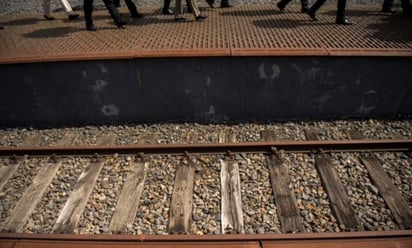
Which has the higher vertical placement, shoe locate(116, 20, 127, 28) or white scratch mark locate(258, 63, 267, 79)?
shoe locate(116, 20, 127, 28)

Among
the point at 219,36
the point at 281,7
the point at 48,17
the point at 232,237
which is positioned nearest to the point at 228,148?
the point at 232,237

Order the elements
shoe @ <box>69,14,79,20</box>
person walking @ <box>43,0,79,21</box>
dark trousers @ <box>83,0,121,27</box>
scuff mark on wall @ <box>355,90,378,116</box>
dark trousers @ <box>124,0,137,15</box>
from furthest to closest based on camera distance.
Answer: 1. shoe @ <box>69,14,79,20</box>
2. person walking @ <box>43,0,79,21</box>
3. dark trousers @ <box>124,0,137,15</box>
4. dark trousers @ <box>83,0,121,27</box>
5. scuff mark on wall @ <box>355,90,378,116</box>

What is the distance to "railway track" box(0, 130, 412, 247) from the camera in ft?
11.0

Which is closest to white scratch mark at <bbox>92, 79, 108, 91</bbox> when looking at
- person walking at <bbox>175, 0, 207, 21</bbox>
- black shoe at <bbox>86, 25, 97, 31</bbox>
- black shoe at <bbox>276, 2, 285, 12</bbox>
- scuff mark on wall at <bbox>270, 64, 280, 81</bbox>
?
black shoe at <bbox>86, 25, 97, 31</bbox>

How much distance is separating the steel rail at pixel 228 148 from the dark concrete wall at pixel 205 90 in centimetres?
95

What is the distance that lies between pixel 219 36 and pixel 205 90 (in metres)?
1.19

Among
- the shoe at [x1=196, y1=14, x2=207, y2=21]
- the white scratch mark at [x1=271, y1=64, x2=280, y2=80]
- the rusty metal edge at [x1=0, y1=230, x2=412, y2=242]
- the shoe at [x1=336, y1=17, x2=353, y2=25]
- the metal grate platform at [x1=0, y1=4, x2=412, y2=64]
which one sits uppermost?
the shoe at [x1=196, y1=14, x2=207, y2=21]

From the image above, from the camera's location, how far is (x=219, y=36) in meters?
5.52

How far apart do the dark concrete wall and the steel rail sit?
0.95 meters

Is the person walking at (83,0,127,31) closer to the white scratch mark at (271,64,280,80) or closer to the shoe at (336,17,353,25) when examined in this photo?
the white scratch mark at (271,64,280,80)

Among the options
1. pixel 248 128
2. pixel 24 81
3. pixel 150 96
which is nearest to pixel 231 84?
pixel 248 128

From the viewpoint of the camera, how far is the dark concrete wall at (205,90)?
4809 millimetres

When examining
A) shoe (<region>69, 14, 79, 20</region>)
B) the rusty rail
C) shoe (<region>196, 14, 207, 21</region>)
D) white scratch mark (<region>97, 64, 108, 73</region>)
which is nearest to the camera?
the rusty rail

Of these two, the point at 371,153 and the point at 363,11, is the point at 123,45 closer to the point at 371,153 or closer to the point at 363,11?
the point at 371,153
